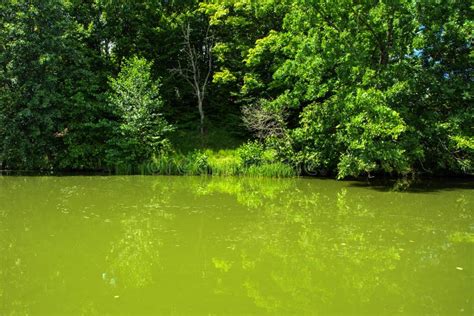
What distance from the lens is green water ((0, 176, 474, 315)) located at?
5.52 metres

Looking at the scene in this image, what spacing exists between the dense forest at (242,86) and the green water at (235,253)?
3.73 m

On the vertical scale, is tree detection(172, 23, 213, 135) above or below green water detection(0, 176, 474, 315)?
above

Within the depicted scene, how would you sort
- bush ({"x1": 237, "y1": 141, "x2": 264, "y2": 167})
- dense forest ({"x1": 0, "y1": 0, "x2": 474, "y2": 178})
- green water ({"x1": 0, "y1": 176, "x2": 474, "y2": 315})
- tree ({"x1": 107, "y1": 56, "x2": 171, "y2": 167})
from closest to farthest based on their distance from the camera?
green water ({"x1": 0, "y1": 176, "x2": 474, "y2": 315}), dense forest ({"x1": 0, "y1": 0, "x2": 474, "y2": 178}), bush ({"x1": 237, "y1": 141, "x2": 264, "y2": 167}), tree ({"x1": 107, "y1": 56, "x2": 171, "y2": 167})

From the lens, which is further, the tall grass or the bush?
the bush

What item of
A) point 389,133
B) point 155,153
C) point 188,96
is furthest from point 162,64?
point 389,133

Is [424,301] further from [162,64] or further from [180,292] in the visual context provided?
[162,64]

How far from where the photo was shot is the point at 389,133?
14.7 metres

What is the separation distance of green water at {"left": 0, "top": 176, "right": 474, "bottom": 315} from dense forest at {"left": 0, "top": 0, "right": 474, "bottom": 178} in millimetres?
3731

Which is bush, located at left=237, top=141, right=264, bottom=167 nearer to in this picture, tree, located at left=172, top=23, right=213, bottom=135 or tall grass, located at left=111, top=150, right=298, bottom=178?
tall grass, located at left=111, top=150, right=298, bottom=178

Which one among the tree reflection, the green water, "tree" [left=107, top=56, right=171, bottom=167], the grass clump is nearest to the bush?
the grass clump

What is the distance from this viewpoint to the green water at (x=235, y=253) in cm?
552

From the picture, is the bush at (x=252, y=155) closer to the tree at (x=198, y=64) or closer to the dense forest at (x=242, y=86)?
the dense forest at (x=242, y=86)

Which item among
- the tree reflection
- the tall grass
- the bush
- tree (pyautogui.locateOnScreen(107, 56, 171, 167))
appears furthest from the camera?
tree (pyautogui.locateOnScreen(107, 56, 171, 167))

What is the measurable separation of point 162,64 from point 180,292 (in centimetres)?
2028
